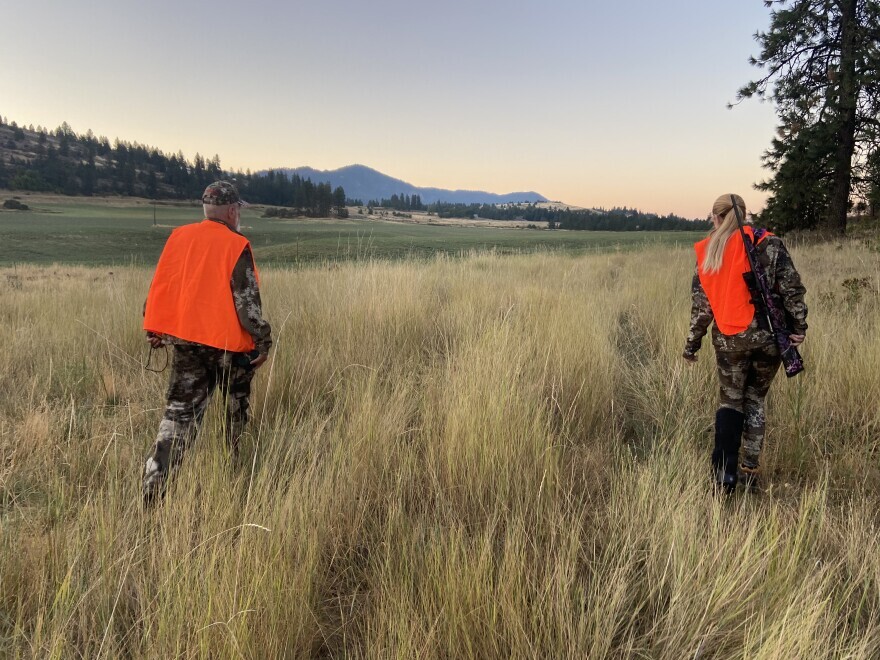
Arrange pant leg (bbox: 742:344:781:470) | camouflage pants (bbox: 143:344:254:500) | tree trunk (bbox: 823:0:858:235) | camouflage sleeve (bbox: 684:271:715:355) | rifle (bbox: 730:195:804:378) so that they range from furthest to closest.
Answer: tree trunk (bbox: 823:0:858:235) → camouflage sleeve (bbox: 684:271:715:355) → pant leg (bbox: 742:344:781:470) → rifle (bbox: 730:195:804:378) → camouflage pants (bbox: 143:344:254:500)

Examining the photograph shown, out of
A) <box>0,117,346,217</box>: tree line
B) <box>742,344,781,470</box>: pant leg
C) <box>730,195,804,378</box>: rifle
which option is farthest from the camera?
<box>0,117,346,217</box>: tree line

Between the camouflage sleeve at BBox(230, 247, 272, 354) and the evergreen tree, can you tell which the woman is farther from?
the evergreen tree

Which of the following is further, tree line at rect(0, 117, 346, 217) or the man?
tree line at rect(0, 117, 346, 217)

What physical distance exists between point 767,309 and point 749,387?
53 centimetres

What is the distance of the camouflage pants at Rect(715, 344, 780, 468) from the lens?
2.62m

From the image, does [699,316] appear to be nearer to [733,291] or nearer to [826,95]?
[733,291]

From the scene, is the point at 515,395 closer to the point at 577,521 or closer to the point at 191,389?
the point at 577,521

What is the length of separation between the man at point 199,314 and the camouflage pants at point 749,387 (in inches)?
112

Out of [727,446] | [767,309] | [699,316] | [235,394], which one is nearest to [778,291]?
[767,309]

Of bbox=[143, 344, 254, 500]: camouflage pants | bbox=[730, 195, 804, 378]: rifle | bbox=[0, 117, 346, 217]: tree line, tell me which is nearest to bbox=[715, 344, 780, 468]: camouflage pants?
bbox=[730, 195, 804, 378]: rifle

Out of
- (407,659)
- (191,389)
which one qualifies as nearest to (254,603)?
(407,659)

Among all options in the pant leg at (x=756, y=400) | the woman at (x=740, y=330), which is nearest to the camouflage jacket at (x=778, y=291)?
the woman at (x=740, y=330)

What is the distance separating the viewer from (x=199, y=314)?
241cm

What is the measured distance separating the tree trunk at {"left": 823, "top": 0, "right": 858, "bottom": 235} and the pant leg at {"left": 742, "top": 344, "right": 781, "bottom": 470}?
61.3ft
